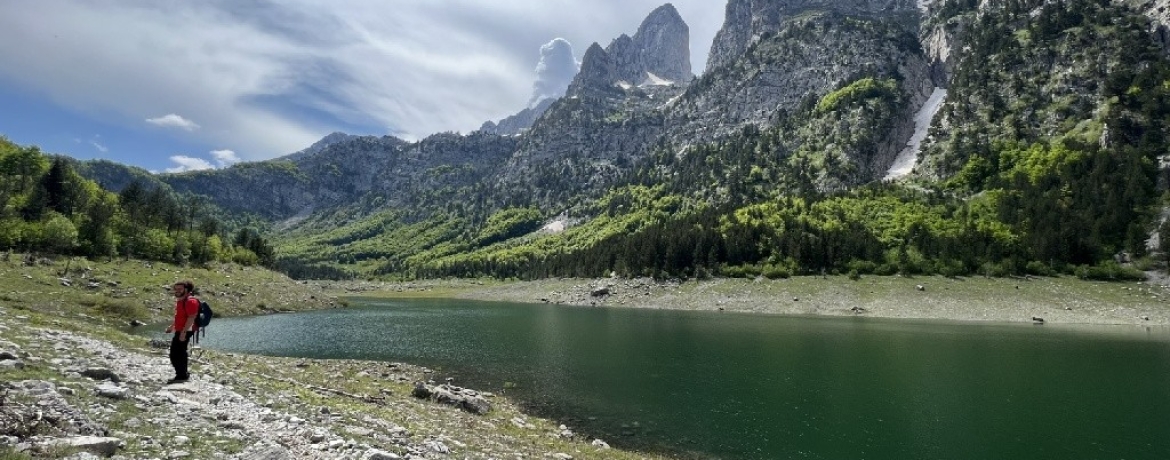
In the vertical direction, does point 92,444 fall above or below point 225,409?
above

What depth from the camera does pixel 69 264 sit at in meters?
60.8

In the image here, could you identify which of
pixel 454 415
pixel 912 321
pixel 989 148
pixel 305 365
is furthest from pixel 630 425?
pixel 989 148

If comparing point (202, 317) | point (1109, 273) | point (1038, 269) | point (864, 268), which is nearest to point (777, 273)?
point (864, 268)

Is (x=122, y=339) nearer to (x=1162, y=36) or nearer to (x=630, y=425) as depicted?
(x=630, y=425)

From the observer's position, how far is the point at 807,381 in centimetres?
3762

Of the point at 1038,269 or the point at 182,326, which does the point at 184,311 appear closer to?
the point at 182,326

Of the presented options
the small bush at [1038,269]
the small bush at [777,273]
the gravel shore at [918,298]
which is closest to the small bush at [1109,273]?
the gravel shore at [918,298]

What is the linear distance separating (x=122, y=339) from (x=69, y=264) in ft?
168

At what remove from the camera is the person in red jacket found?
16422 millimetres

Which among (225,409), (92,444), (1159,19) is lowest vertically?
(225,409)

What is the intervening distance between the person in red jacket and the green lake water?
659 inches

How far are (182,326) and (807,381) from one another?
119ft

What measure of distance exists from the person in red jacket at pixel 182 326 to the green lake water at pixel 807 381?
1675 centimetres

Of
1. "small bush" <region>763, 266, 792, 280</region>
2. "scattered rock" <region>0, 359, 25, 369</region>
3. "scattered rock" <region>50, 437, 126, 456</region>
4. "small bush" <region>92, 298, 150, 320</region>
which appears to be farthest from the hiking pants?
"small bush" <region>763, 266, 792, 280</region>
